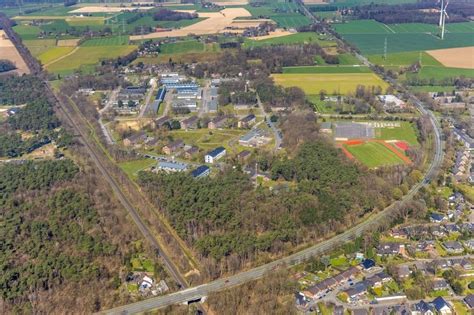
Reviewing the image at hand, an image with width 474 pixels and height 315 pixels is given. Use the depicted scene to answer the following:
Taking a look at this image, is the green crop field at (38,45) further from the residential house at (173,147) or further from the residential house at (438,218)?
the residential house at (438,218)

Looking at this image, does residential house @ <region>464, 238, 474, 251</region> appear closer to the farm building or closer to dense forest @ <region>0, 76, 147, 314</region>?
the farm building

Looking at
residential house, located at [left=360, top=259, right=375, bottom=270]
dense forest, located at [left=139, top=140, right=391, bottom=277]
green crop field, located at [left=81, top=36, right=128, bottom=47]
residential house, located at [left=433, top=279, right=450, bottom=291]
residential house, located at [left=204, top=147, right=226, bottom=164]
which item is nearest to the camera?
residential house, located at [left=433, top=279, right=450, bottom=291]

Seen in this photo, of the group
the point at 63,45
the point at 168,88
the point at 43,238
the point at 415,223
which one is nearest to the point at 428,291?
the point at 415,223

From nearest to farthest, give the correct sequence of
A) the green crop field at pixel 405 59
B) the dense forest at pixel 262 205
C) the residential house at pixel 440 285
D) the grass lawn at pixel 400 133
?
the residential house at pixel 440 285, the dense forest at pixel 262 205, the grass lawn at pixel 400 133, the green crop field at pixel 405 59

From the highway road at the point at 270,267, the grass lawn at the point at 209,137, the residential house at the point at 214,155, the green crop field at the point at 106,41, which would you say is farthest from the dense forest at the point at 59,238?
the green crop field at the point at 106,41

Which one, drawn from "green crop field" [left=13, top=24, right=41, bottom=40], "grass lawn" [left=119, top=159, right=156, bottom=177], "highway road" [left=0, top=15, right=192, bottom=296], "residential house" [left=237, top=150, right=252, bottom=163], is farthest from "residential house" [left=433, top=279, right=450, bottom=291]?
"green crop field" [left=13, top=24, right=41, bottom=40]

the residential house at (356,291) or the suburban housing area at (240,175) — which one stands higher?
the suburban housing area at (240,175)
